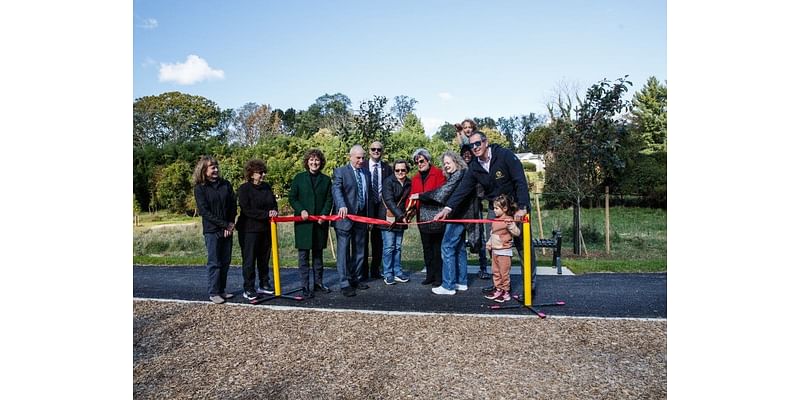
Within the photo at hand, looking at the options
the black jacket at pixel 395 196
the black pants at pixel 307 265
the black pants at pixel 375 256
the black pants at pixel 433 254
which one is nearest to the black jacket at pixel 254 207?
the black pants at pixel 307 265

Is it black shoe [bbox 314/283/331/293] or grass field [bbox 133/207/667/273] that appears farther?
grass field [bbox 133/207/667/273]

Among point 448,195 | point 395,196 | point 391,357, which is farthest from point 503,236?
point 391,357

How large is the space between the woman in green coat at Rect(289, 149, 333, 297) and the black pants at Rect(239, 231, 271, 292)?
15.6 inches

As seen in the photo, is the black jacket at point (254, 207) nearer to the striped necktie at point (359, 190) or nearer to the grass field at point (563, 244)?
the striped necktie at point (359, 190)

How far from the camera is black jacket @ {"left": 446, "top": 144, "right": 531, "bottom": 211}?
6.67m

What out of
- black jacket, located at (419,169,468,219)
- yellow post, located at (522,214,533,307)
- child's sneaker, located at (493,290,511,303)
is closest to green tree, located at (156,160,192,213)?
black jacket, located at (419,169,468,219)

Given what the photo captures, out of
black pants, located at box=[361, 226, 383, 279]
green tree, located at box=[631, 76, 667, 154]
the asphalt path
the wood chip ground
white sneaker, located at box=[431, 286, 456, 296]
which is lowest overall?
the wood chip ground

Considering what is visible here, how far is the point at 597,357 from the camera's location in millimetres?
4922

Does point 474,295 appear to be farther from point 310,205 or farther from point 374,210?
point 310,205

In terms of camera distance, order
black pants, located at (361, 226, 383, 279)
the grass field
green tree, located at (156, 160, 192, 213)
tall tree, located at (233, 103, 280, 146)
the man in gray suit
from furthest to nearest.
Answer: tall tree, located at (233, 103, 280, 146) < green tree, located at (156, 160, 192, 213) < the grass field < black pants, located at (361, 226, 383, 279) < the man in gray suit

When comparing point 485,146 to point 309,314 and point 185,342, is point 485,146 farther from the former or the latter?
point 185,342

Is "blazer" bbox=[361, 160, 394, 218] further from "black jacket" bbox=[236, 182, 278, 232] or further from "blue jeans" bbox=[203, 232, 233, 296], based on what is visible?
"blue jeans" bbox=[203, 232, 233, 296]

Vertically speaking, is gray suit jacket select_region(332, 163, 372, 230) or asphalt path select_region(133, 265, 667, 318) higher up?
gray suit jacket select_region(332, 163, 372, 230)

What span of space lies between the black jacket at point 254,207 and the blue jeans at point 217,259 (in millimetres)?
262
